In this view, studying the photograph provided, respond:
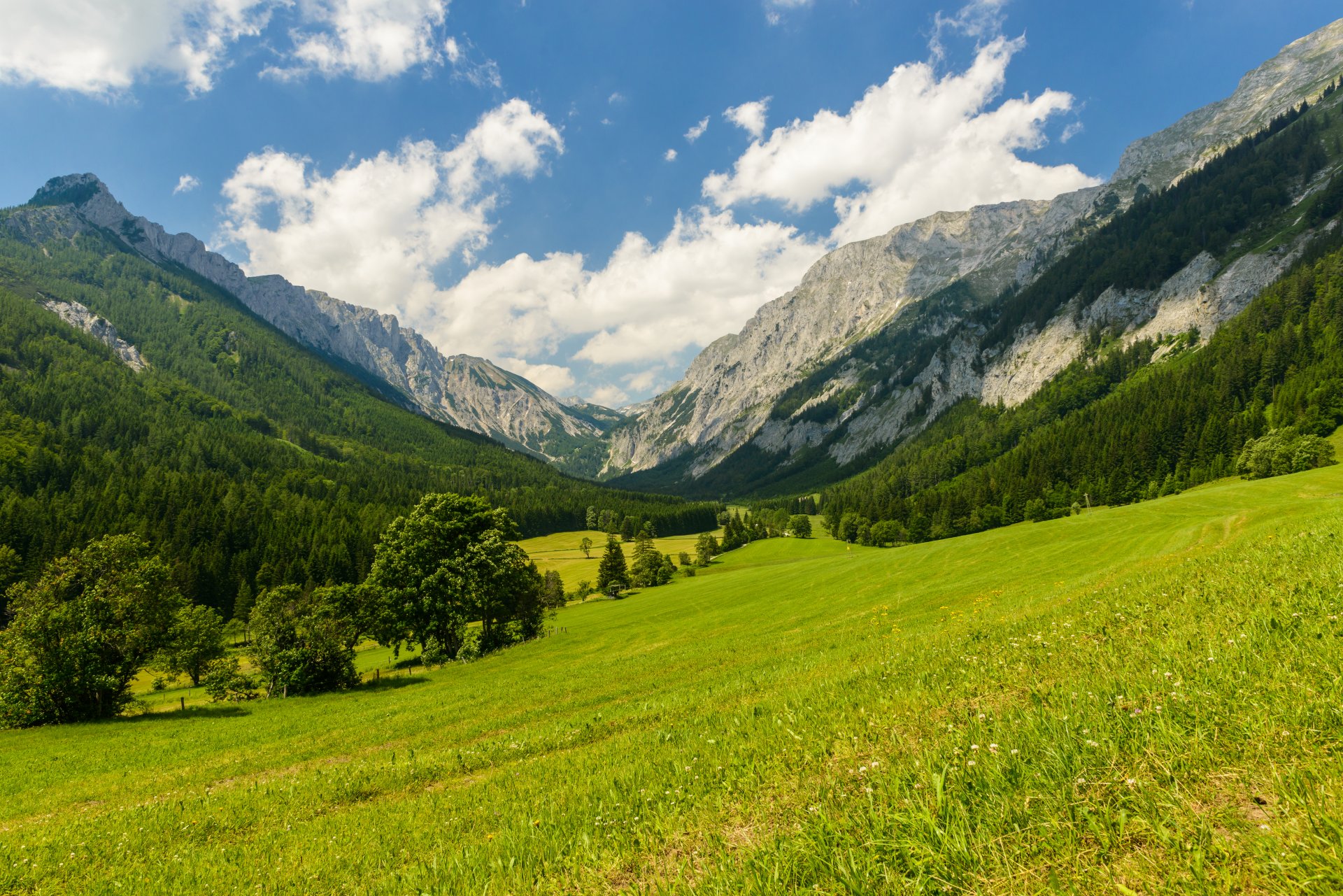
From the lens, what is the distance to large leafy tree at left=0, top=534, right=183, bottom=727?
26.4 meters

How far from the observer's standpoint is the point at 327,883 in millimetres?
6219

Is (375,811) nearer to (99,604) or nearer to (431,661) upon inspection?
(99,604)

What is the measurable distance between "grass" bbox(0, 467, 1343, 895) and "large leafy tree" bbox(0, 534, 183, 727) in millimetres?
8780

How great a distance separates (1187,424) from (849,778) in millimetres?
165320

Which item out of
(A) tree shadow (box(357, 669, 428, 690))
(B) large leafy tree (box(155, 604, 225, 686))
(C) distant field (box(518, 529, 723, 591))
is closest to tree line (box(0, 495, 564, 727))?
(B) large leafy tree (box(155, 604, 225, 686))

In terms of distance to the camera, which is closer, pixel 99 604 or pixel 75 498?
pixel 99 604

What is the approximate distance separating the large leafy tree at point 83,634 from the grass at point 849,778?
8780 mm

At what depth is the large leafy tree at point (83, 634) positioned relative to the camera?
2641cm

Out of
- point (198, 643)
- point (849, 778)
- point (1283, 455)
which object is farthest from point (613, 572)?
point (1283, 455)

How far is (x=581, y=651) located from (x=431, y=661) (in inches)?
527

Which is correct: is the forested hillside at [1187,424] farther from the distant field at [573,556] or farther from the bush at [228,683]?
the bush at [228,683]

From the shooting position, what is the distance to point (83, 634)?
26.9m

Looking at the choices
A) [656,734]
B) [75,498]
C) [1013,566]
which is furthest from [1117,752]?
[75,498]

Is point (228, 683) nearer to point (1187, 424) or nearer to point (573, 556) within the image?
point (573, 556)
